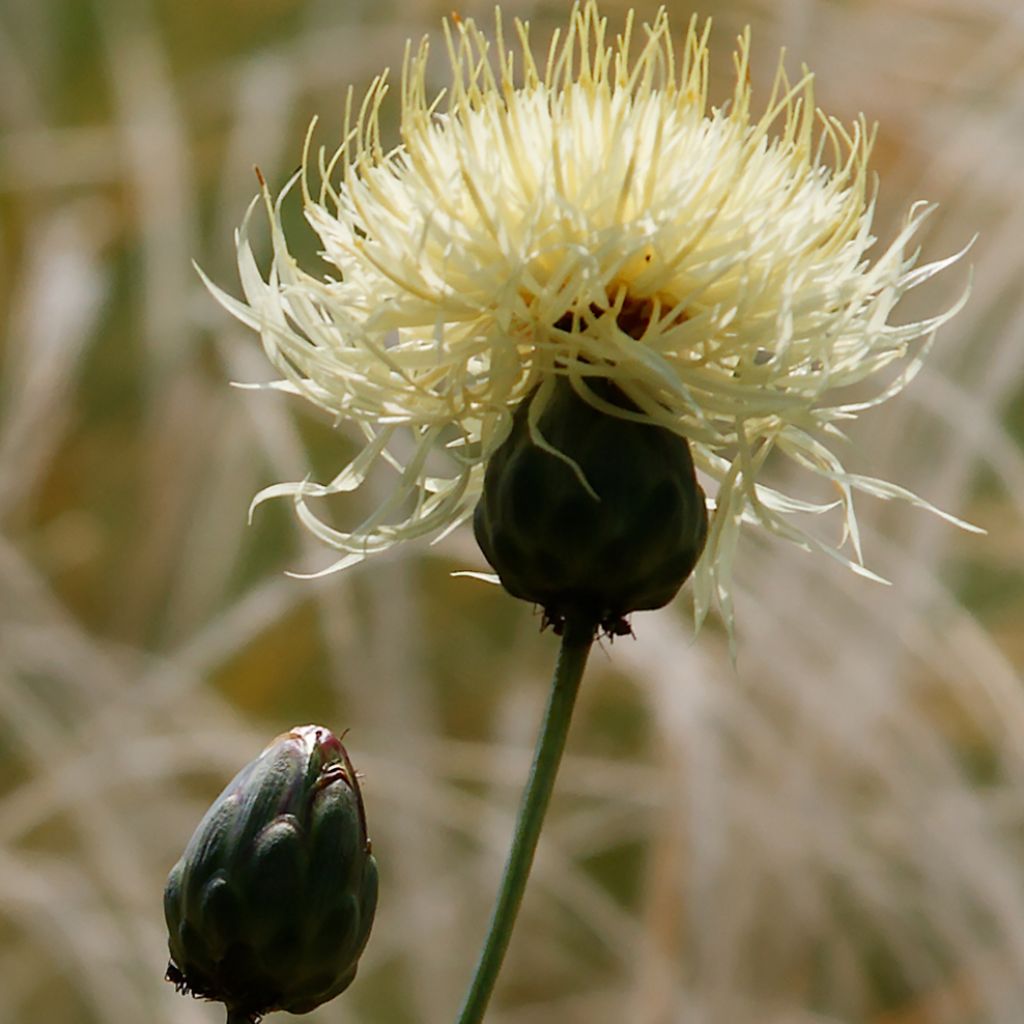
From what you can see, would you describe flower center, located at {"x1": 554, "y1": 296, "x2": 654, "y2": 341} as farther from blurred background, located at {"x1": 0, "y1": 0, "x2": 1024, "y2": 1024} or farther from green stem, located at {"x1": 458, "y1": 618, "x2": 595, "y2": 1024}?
blurred background, located at {"x1": 0, "y1": 0, "x2": 1024, "y2": 1024}

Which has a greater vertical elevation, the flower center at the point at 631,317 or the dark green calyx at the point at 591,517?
the flower center at the point at 631,317

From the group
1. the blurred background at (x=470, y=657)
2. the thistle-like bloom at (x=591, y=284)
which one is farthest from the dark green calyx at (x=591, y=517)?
the blurred background at (x=470, y=657)

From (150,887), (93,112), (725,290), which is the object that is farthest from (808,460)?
(93,112)

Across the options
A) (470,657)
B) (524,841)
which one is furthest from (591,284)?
(470,657)

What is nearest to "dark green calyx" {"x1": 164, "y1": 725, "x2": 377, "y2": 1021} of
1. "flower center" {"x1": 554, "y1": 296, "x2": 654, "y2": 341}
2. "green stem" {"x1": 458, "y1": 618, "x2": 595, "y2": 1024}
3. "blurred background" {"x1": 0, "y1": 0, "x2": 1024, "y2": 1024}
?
"green stem" {"x1": 458, "y1": 618, "x2": 595, "y2": 1024}

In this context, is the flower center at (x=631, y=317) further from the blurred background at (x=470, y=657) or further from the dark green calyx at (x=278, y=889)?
the blurred background at (x=470, y=657)
